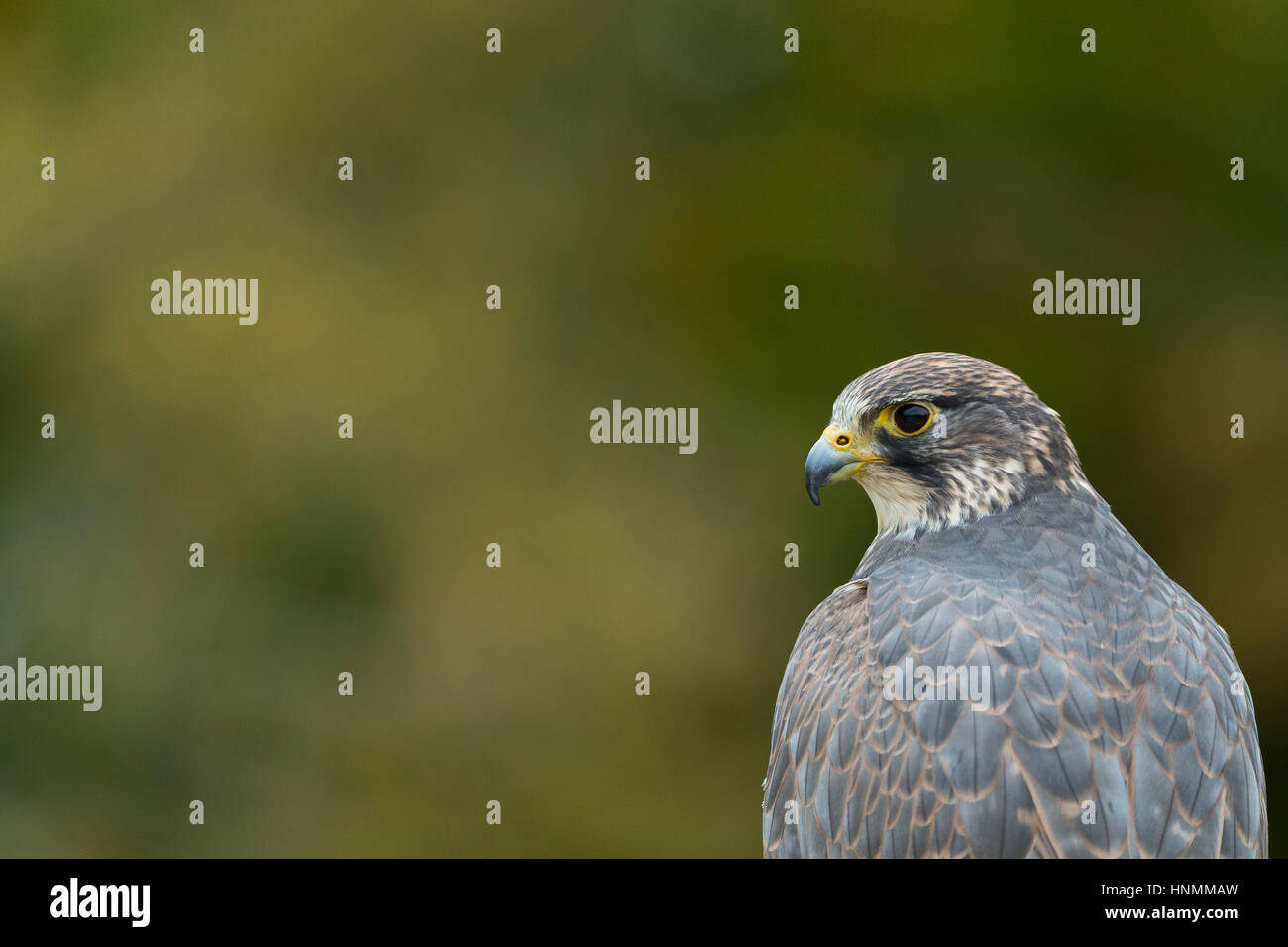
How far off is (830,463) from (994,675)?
0.92m

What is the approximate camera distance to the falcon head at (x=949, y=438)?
159 inches

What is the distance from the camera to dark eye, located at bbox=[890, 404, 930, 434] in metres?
4.05

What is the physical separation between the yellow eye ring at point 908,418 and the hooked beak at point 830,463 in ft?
0.36

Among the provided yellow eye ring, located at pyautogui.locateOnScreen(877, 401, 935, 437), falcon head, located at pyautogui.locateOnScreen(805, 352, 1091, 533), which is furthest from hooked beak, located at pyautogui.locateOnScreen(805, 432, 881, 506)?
yellow eye ring, located at pyautogui.locateOnScreen(877, 401, 935, 437)

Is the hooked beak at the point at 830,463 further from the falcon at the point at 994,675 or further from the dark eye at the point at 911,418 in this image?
the dark eye at the point at 911,418

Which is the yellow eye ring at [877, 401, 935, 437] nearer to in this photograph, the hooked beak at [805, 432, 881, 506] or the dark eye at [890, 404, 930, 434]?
the dark eye at [890, 404, 930, 434]

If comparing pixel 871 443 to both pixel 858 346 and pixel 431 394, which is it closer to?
pixel 858 346

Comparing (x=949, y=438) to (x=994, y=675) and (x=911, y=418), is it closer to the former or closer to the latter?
(x=911, y=418)

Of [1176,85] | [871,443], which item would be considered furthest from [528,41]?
[871,443]

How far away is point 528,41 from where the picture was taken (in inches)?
379

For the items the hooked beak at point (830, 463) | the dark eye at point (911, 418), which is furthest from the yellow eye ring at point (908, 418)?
the hooked beak at point (830, 463)

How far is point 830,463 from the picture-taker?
4125 mm

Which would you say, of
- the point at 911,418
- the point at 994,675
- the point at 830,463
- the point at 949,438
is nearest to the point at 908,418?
the point at 911,418

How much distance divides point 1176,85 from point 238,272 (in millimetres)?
6224
